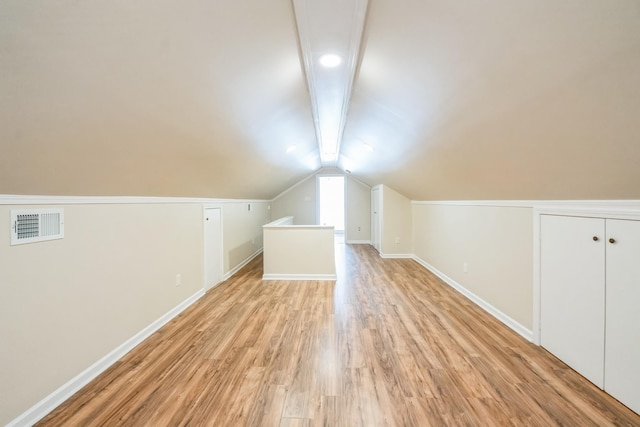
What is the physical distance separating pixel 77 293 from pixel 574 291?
3.51 meters

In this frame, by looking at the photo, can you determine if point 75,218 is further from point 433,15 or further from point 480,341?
point 480,341

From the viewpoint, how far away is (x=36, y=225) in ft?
5.15

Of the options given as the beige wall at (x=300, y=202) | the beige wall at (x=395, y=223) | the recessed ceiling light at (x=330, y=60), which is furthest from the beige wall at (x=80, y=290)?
the beige wall at (x=300, y=202)

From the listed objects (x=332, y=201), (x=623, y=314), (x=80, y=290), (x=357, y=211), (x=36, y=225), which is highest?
(x=332, y=201)

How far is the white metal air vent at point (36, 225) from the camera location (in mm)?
1470

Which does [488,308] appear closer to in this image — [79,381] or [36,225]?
[79,381]

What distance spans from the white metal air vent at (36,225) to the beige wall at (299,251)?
277cm

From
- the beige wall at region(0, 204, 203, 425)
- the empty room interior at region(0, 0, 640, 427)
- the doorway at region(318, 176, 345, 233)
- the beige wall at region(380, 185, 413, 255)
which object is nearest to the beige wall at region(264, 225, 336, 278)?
the empty room interior at region(0, 0, 640, 427)

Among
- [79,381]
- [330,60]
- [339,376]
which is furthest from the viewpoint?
[330,60]

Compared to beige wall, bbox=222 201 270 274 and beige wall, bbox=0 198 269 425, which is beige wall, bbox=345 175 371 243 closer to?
beige wall, bbox=222 201 270 274

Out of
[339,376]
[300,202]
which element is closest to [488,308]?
[339,376]

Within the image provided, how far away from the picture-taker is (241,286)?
13.2 ft

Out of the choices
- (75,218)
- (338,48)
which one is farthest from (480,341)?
(75,218)

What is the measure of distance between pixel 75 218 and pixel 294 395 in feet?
6.14
